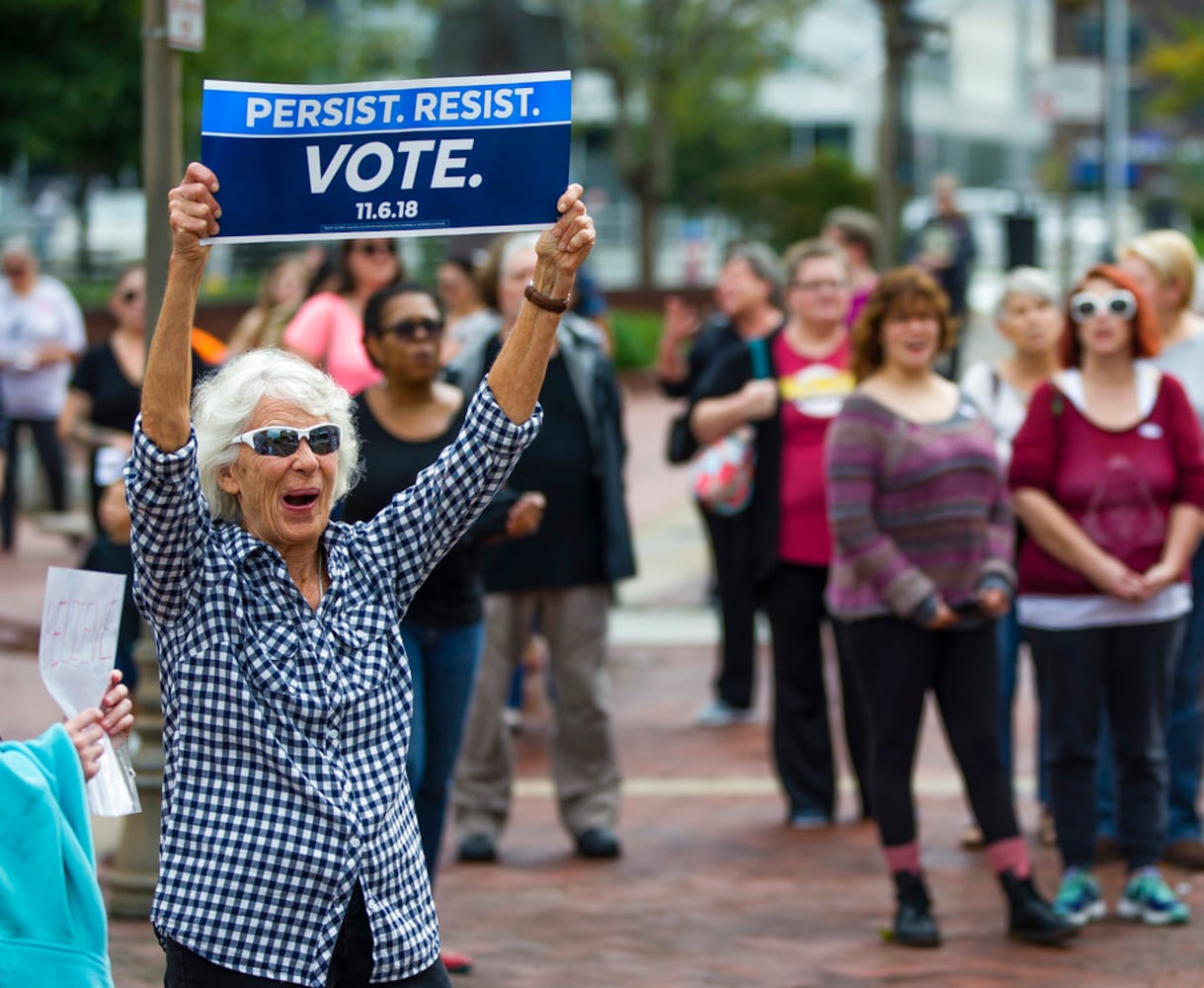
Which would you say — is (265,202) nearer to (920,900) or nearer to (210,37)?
(920,900)

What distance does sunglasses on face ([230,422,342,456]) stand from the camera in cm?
366

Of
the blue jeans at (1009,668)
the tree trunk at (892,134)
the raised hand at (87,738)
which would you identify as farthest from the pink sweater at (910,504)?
the tree trunk at (892,134)

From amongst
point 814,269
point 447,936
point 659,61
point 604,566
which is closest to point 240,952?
point 447,936

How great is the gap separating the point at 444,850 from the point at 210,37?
882 inches

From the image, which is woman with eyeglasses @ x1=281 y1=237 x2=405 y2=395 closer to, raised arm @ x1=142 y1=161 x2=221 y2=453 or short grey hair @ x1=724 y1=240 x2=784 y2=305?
short grey hair @ x1=724 y1=240 x2=784 y2=305

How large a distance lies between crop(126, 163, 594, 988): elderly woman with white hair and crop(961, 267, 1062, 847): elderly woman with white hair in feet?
13.0

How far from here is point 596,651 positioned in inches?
289

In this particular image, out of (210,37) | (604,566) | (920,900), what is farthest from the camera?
(210,37)

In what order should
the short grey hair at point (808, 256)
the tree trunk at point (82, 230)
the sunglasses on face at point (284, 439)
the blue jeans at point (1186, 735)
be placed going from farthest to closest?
the tree trunk at point (82, 230) → the short grey hair at point (808, 256) → the blue jeans at point (1186, 735) → the sunglasses on face at point (284, 439)

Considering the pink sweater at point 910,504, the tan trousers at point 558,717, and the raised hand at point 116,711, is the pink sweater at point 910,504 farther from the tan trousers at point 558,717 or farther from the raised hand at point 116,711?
the raised hand at point 116,711

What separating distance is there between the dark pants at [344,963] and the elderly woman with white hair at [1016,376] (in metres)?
4.27

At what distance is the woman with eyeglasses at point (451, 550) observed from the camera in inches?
229

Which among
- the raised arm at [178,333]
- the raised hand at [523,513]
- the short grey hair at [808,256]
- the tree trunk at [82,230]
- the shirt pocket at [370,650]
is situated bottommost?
the shirt pocket at [370,650]

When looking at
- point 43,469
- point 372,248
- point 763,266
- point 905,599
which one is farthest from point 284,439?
point 43,469
